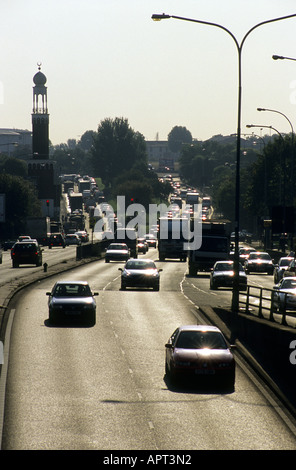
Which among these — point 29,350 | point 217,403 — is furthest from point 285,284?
point 217,403

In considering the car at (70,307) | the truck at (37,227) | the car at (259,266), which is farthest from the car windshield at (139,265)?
the truck at (37,227)

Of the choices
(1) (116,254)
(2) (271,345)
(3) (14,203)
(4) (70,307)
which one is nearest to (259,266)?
(1) (116,254)

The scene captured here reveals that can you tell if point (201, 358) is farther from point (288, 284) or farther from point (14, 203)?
point (14, 203)

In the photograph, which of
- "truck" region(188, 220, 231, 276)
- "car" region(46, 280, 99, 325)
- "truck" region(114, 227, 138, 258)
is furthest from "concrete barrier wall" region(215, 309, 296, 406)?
"truck" region(114, 227, 138, 258)

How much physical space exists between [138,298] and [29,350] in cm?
1735

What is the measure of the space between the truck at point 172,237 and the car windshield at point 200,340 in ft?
169

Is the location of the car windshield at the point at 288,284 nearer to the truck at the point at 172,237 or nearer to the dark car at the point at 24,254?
the dark car at the point at 24,254

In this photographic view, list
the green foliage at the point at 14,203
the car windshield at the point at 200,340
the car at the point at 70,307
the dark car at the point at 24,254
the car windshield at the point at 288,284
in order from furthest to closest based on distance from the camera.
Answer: the green foliage at the point at 14,203
the dark car at the point at 24,254
the car windshield at the point at 288,284
the car at the point at 70,307
the car windshield at the point at 200,340

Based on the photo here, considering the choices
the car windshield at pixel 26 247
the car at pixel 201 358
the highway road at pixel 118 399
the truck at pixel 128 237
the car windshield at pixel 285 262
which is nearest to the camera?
the highway road at pixel 118 399

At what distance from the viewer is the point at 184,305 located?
4197cm

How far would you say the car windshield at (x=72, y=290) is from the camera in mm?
35406

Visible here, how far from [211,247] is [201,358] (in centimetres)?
3839

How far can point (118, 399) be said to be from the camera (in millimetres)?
21516
